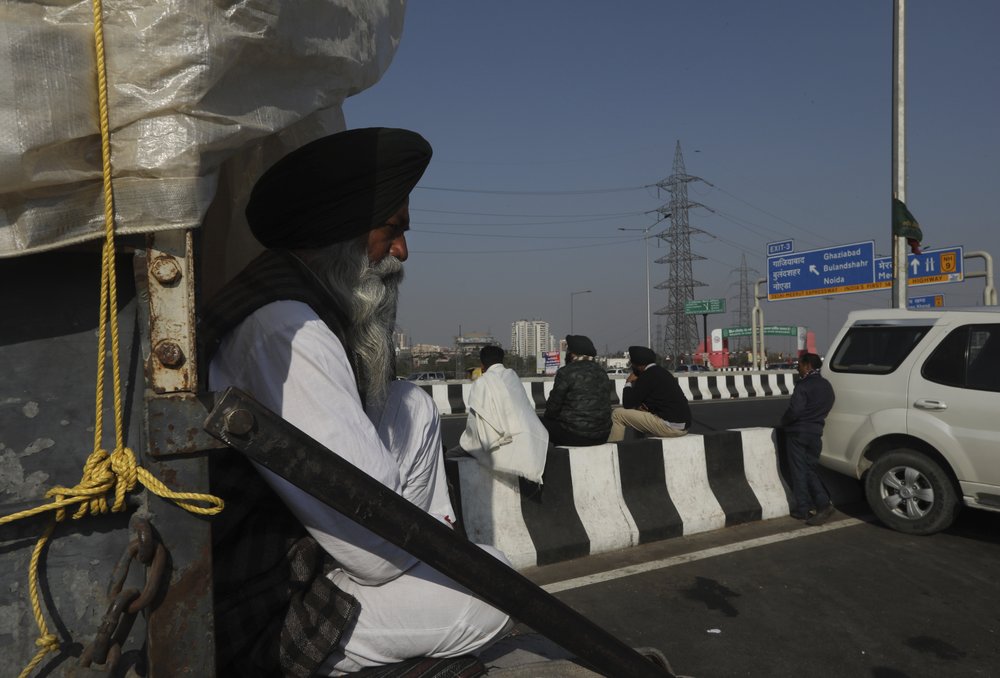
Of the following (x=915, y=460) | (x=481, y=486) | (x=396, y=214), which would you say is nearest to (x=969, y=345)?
(x=915, y=460)

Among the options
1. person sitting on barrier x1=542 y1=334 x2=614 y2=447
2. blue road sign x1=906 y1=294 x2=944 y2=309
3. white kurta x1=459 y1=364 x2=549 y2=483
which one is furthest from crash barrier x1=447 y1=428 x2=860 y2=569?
blue road sign x1=906 y1=294 x2=944 y2=309

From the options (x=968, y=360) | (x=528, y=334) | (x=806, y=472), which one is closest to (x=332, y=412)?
(x=806, y=472)

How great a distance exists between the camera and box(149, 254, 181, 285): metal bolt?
1017 millimetres

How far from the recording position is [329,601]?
1363mm

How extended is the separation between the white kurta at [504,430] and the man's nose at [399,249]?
3709 millimetres

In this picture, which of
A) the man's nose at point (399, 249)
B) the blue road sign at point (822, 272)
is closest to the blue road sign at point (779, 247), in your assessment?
the blue road sign at point (822, 272)

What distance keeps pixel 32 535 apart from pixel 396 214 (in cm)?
91

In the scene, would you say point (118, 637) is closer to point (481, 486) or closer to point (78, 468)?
point (78, 468)

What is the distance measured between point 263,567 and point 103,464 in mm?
434

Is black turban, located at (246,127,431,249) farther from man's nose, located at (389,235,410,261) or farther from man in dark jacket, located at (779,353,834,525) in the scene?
man in dark jacket, located at (779,353,834,525)

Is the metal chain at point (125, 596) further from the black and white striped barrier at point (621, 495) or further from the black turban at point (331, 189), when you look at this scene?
the black and white striped barrier at point (621, 495)

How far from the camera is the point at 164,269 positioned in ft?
3.34

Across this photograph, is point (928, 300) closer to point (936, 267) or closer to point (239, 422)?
point (936, 267)

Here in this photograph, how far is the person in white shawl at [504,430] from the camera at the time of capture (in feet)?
17.2
